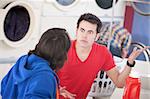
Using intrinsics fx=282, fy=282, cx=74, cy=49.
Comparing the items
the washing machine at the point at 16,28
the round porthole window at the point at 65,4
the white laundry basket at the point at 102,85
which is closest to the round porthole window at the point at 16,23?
the washing machine at the point at 16,28

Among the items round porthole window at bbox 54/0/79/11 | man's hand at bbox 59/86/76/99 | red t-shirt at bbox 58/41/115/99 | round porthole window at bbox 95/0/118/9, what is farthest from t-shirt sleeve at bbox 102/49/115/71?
round porthole window at bbox 95/0/118/9

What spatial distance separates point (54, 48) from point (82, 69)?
1.77ft

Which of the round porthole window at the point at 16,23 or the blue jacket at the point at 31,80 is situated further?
the round porthole window at the point at 16,23

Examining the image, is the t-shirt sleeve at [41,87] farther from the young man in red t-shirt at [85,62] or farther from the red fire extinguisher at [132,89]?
the red fire extinguisher at [132,89]

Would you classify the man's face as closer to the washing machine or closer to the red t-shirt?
the red t-shirt

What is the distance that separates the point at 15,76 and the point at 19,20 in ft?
2.55

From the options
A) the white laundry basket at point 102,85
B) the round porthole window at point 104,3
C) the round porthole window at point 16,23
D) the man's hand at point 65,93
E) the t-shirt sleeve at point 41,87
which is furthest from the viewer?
the round porthole window at point 104,3

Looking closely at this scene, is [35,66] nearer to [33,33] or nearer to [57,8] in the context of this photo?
[33,33]

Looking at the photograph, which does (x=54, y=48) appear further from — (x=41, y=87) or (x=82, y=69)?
(x=82, y=69)

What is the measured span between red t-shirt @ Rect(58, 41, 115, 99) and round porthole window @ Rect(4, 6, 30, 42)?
0.44m

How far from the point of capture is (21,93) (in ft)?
4.59

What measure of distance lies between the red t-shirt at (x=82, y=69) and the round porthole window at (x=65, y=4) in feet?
1.50

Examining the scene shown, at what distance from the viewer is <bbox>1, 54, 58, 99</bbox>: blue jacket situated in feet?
4.38

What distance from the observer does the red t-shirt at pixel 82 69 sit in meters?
1.93
